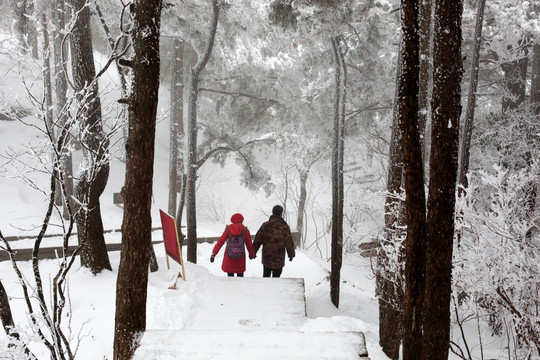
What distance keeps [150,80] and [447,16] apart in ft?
9.46

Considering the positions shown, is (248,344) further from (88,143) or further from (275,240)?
(88,143)

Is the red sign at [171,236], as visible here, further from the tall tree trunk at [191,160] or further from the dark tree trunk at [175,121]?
the dark tree trunk at [175,121]

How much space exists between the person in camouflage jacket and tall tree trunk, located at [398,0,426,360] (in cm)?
525

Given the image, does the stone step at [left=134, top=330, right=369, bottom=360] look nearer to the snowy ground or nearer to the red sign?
the snowy ground

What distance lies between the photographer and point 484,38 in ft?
45.9

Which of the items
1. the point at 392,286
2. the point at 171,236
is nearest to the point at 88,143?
the point at 171,236

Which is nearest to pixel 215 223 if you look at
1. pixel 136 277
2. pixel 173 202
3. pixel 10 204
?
pixel 173 202

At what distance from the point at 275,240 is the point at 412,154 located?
18.4 feet

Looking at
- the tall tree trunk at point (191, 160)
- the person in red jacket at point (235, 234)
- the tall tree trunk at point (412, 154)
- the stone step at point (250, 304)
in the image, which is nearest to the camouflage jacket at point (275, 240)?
the person in red jacket at point (235, 234)

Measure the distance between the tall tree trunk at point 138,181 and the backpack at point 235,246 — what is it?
4345 millimetres

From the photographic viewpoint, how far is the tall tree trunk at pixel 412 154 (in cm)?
373

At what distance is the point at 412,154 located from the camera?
3.79 metres

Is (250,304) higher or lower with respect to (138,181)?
lower

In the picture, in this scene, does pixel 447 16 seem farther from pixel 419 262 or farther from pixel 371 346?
pixel 371 346
